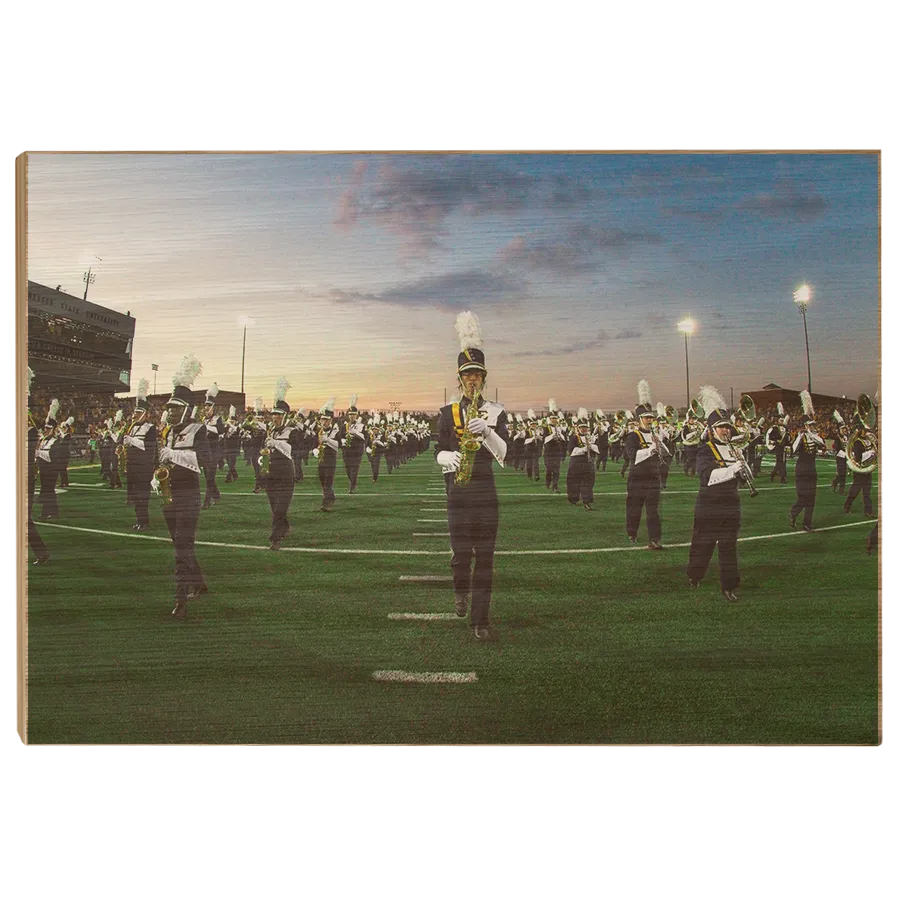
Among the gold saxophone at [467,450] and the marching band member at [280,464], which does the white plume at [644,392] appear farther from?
the marching band member at [280,464]

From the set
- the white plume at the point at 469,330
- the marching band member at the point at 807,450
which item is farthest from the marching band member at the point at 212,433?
the marching band member at the point at 807,450

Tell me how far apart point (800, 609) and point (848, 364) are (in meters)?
1.12

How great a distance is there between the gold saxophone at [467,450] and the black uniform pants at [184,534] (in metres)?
1.19

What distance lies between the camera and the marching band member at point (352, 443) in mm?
3086

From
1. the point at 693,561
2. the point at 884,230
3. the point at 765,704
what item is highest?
the point at 884,230

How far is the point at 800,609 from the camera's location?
2975 mm

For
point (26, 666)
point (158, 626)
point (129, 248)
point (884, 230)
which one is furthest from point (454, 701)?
point (884, 230)

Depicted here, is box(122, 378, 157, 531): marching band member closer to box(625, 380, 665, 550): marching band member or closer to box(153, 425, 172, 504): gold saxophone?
box(153, 425, 172, 504): gold saxophone

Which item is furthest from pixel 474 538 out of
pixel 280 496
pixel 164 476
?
pixel 164 476

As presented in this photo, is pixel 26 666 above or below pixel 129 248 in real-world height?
below

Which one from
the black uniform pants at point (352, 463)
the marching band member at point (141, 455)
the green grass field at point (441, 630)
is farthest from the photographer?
the black uniform pants at point (352, 463)

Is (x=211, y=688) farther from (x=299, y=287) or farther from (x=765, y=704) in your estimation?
(x=765, y=704)

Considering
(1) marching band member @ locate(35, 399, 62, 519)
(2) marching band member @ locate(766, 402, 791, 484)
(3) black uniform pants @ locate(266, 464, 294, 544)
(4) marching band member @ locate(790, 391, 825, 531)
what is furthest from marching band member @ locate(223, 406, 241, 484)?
(4) marching band member @ locate(790, 391, 825, 531)

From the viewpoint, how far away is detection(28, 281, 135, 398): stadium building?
2.92 m
